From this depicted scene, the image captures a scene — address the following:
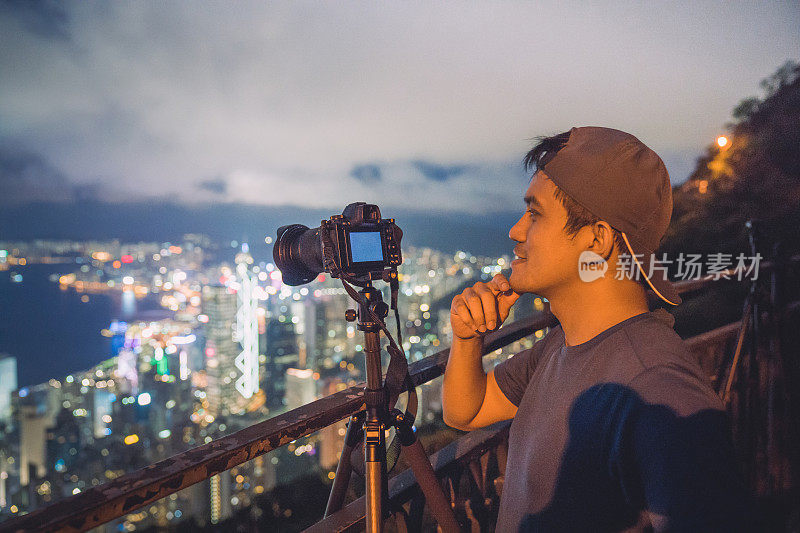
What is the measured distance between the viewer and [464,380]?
1238mm

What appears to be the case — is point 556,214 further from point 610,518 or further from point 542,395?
point 610,518

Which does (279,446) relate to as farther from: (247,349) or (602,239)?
(247,349)

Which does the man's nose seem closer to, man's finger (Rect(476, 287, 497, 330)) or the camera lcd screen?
man's finger (Rect(476, 287, 497, 330))

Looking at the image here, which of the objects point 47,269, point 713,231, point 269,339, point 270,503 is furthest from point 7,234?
point 713,231

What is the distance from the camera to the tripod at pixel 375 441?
106 cm

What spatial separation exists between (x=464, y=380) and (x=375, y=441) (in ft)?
1.07

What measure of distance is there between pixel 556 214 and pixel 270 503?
696 centimetres

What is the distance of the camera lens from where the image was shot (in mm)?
1253

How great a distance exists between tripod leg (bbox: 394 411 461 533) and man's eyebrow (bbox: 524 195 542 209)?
65 centimetres

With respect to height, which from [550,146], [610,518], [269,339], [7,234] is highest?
[7,234]

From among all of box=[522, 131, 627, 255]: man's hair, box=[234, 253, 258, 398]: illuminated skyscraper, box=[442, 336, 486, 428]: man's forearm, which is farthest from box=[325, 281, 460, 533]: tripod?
box=[234, 253, 258, 398]: illuminated skyscraper

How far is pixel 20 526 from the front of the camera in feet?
1.89

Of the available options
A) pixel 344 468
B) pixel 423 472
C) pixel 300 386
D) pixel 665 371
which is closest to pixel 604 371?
pixel 665 371

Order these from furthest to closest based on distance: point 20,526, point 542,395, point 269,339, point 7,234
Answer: point 7,234 → point 269,339 → point 542,395 → point 20,526
